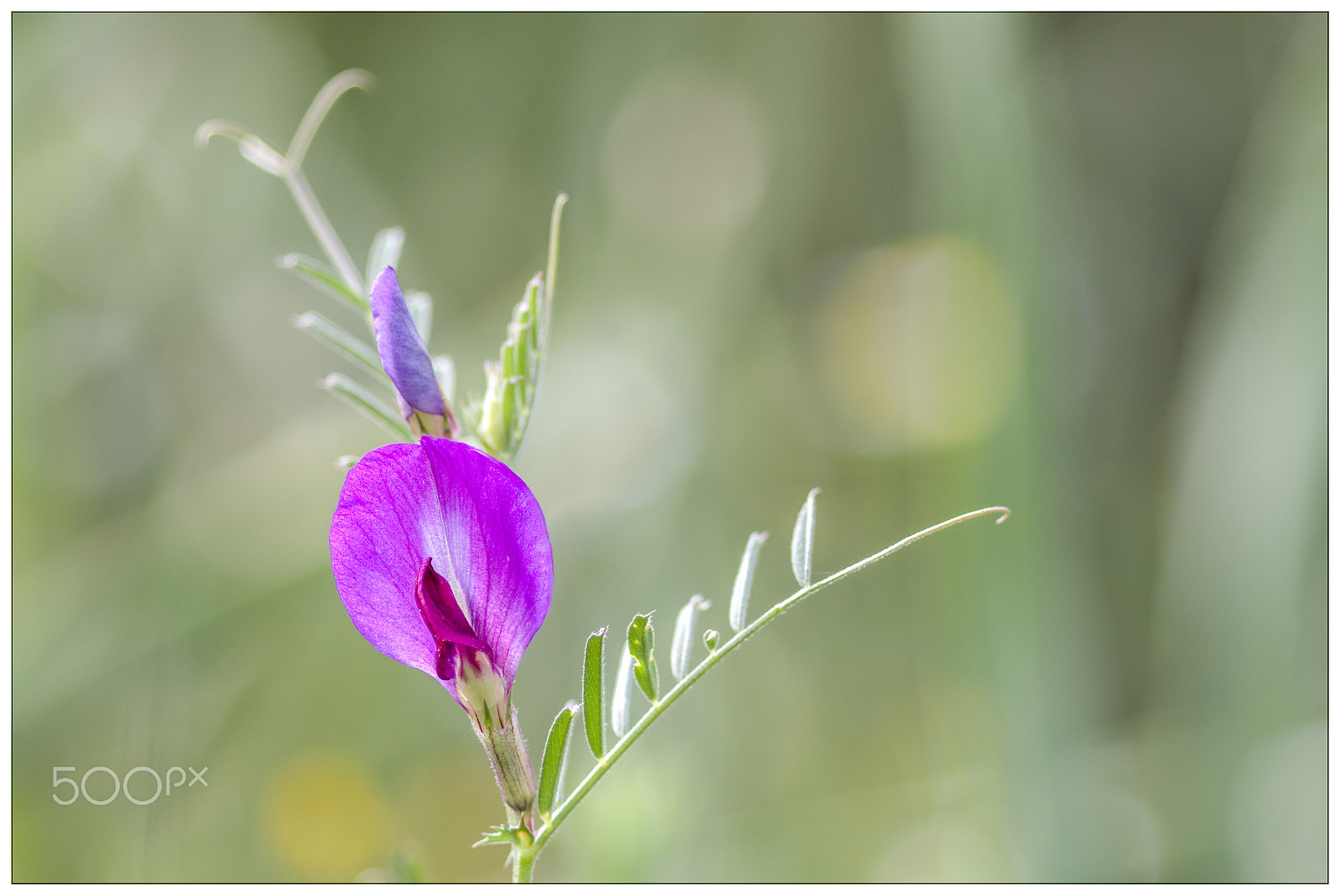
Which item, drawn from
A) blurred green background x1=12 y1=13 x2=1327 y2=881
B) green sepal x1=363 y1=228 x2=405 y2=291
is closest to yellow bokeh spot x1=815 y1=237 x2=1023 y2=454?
blurred green background x1=12 y1=13 x2=1327 y2=881

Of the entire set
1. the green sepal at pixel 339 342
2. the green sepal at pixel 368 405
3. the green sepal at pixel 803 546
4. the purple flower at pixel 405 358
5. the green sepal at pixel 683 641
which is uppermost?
the green sepal at pixel 339 342

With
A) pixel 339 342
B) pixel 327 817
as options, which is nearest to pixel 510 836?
pixel 339 342

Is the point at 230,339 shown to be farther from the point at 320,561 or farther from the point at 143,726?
the point at 143,726

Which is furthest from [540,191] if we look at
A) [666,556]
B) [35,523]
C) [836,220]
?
[35,523]

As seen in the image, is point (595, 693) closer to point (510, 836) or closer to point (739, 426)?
point (510, 836)

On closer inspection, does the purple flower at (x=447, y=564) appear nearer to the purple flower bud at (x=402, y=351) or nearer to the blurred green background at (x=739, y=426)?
the purple flower bud at (x=402, y=351)

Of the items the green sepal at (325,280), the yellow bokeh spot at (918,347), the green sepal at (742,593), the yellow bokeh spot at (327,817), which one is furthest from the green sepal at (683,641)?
the yellow bokeh spot at (327,817)
